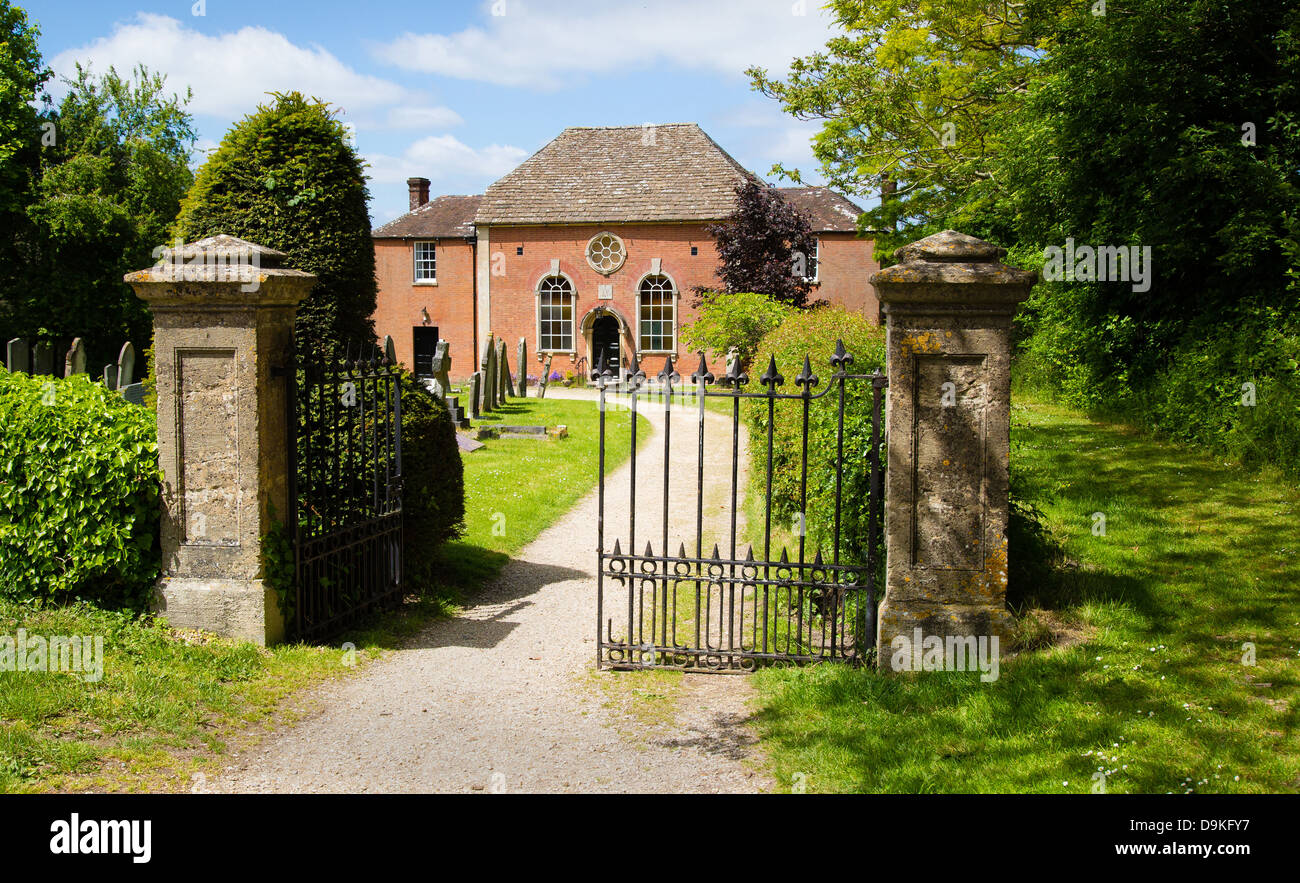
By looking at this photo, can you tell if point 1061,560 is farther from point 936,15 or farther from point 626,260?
point 626,260

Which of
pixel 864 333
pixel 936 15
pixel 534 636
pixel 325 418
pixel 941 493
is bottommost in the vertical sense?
pixel 534 636

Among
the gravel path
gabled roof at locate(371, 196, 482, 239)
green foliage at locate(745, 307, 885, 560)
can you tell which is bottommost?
the gravel path

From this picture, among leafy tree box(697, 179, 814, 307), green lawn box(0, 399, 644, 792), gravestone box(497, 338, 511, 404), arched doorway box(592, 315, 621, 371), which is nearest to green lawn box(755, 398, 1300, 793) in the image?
green lawn box(0, 399, 644, 792)

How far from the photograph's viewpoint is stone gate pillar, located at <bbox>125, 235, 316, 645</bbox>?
595 cm

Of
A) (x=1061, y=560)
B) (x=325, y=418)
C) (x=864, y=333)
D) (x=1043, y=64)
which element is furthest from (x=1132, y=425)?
(x=325, y=418)

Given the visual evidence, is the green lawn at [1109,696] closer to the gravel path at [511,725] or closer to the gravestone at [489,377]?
the gravel path at [511,725]

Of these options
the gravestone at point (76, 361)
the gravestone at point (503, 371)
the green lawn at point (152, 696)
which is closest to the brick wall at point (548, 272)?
the gravestone at point (503, 371)

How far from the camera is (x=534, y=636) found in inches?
280

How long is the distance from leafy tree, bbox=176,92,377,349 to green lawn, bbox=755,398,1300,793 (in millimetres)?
4764

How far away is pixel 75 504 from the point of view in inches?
235

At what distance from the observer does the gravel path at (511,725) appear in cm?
462

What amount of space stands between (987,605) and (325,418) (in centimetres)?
470

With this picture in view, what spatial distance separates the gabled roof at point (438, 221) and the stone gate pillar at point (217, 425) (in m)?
31.4

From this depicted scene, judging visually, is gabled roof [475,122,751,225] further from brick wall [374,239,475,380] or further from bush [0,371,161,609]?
bush [0,371,161,609]
